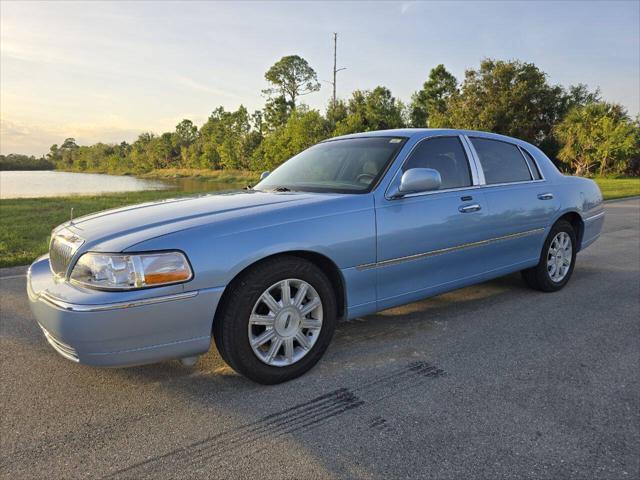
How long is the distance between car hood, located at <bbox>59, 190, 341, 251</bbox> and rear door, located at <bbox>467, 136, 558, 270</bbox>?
163cm

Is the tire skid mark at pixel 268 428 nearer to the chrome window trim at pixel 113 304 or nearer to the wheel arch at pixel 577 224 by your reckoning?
the chrome window trim at pixel 113 304

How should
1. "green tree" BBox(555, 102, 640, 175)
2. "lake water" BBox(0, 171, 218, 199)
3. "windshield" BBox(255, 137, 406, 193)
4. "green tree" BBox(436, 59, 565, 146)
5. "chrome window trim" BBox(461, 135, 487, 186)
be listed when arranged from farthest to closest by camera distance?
"green tree" BBox(436, 59, 565, 146) → "green tree" BBox(555, 102, 640, 175) → "lake water" BBox(0, 171, 218, 199) → "chrome window trim" BBox(461, 135, 487, 186) → "windshield" BBox(255, 137, 406, 193)

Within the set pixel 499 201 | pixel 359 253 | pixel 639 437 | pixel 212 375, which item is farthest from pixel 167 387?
pixel 499 201

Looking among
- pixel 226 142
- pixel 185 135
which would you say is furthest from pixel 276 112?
pixel 185 135

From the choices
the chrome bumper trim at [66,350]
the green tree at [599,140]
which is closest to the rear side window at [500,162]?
the chrome bumper trim at [66,350]

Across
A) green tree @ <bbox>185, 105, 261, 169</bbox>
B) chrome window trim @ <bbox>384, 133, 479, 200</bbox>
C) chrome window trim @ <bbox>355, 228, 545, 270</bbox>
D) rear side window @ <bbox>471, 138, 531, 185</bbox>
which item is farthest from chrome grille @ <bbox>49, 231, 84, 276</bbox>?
green tree @ <bbox>185, 105, 261, 169</bbox>

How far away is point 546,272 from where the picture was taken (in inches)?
183

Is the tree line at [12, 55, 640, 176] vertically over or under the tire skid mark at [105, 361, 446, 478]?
over

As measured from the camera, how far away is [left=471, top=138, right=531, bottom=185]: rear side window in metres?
4.15

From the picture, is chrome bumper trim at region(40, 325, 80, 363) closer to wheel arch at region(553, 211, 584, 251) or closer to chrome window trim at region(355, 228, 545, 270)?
chrome window trim at region(355, 228, 545, 270)

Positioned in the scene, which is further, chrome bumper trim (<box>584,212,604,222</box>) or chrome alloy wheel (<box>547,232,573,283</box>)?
chrome bumper trim (<box>584,212,604,222</box>)

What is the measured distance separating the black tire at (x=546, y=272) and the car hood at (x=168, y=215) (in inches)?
101

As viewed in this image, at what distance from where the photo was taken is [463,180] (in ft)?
12.7

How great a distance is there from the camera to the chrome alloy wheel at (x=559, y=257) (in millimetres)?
4707
